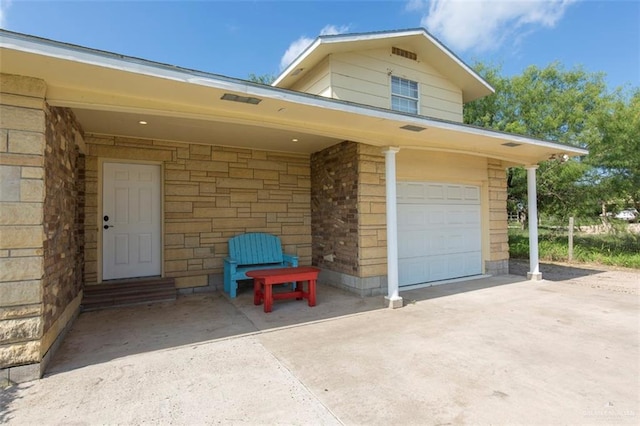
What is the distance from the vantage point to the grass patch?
8.94m

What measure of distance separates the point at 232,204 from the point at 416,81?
16.6 ft

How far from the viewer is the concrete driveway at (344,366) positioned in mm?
2305

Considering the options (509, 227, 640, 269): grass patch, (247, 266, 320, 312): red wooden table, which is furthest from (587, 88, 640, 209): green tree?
(247, 266, 320, 312): red wooden table

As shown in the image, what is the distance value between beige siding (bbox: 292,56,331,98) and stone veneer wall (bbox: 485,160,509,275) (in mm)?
4127

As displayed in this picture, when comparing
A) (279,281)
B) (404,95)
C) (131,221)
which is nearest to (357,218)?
(279,281)

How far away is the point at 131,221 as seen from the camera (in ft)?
18.4

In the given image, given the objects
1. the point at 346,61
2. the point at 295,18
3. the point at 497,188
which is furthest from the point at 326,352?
the point at 295,18

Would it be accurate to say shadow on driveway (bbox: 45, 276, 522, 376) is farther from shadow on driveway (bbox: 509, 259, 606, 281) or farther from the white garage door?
shadow on driveway (bbox: 509, 259, 606, 281)

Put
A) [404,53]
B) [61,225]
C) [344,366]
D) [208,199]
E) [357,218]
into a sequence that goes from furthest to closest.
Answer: [404,53]
[208,199]
[357,218]
[61,225]
[344,366]

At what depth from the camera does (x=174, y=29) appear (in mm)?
8195

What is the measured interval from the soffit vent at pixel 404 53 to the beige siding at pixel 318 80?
169 centimetres

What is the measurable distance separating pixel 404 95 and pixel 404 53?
0.94 metres

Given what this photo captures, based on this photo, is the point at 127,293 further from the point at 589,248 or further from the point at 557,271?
the point at 589,248

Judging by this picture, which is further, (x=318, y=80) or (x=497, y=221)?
(x=497, y=221)
